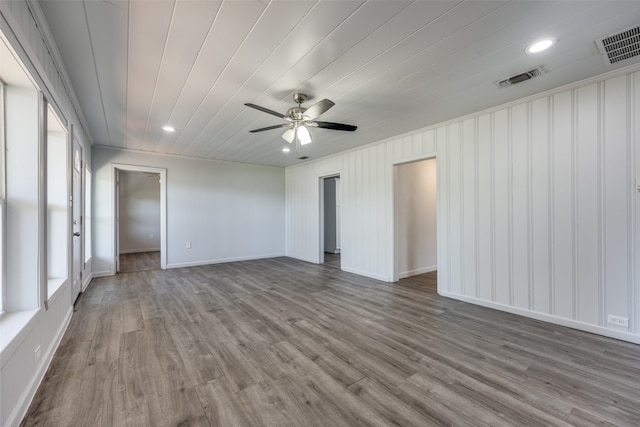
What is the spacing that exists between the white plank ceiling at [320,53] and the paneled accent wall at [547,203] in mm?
323

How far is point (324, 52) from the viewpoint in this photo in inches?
81.7

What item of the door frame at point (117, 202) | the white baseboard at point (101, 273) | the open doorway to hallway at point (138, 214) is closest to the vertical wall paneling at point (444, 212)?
the door frame at point (117, 202)

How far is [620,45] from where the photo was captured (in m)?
2.01

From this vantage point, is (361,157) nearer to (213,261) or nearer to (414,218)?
(414,218)

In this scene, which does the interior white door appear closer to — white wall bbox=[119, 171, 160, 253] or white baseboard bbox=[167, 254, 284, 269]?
white baseboard bbox=[167, 254, 284, 269]

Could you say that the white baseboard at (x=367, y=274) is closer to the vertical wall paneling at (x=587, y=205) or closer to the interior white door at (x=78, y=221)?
the vertical wall paneling at (x=587, y=205)

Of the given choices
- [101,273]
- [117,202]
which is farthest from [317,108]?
[101,273]

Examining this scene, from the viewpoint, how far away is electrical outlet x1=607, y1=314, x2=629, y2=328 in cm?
241

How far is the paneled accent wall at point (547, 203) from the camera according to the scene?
2434 mm

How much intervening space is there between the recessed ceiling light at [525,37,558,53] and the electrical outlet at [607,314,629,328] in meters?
2.53

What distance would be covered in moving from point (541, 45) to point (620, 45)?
633 mm

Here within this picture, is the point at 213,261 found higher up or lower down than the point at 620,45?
lower down

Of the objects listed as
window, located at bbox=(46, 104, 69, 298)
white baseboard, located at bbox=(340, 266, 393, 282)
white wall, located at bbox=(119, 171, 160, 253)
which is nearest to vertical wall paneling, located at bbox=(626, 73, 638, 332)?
white baseboard, located at bbox=(340, 266, 393, 282)

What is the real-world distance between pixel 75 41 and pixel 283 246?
5902 mm
